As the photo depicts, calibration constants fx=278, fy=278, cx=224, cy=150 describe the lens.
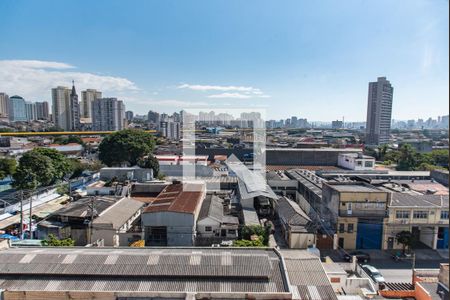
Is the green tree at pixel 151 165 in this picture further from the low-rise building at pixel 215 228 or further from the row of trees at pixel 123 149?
the low-rise building at pixel 215 228

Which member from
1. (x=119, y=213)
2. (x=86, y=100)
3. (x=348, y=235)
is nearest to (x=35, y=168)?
(x=119, y=213)

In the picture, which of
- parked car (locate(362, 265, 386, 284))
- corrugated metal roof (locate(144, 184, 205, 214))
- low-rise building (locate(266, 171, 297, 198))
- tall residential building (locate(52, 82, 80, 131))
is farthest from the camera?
tall residential building (locate(52, 82, 80, 131))

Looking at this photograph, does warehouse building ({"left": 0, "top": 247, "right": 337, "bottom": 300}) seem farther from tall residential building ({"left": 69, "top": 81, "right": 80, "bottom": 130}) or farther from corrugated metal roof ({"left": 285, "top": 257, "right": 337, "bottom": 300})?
tall residential building ({"left": 69, "top": 81, "right": 80, "bottom": 130})

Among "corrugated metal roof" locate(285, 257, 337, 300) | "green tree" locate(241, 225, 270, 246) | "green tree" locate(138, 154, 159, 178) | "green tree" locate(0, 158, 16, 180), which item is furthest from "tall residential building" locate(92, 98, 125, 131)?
"corrugated metal roof" locate(285, 257, 337, 300)

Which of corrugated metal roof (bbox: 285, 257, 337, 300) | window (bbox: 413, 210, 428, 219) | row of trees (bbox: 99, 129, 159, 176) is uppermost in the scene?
row of trees (bbox: 99, 129, 159, 176)

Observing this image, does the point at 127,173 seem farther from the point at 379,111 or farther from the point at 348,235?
the point at 379,111
